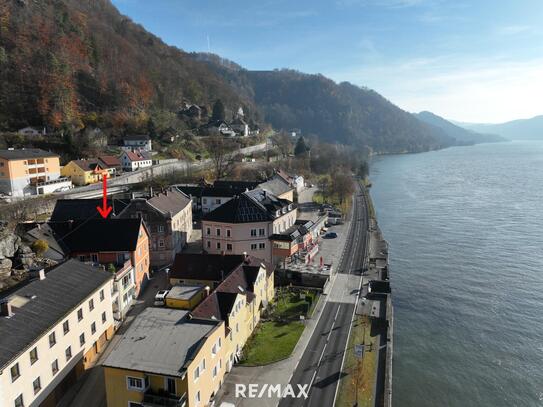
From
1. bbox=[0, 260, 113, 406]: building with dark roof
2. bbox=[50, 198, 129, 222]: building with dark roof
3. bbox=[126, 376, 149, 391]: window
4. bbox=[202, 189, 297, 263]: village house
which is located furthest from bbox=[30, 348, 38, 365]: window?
bbox=[202, 189, 297, 263]: village house

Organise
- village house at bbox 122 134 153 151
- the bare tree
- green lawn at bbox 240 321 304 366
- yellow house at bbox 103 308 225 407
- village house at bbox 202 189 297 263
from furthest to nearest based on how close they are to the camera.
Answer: the bare tree
village house at bbox 122 134 153 151
village house at bbox 202 189 297 263
green lawn at bbox 240 321 304 366
yellow house at bbox 103 308 225 407

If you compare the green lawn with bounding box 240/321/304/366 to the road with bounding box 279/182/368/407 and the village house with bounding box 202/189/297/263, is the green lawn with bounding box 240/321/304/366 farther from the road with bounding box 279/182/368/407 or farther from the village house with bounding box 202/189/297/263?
the village house with bounding box 202/189/297/263

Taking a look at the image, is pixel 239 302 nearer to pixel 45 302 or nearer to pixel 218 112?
pixel 45 302

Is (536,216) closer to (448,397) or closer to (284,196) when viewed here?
(284,196)

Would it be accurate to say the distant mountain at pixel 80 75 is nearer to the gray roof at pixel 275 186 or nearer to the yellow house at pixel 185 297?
the gray roof at pixel 275 186

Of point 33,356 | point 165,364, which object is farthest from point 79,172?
point 165,364
